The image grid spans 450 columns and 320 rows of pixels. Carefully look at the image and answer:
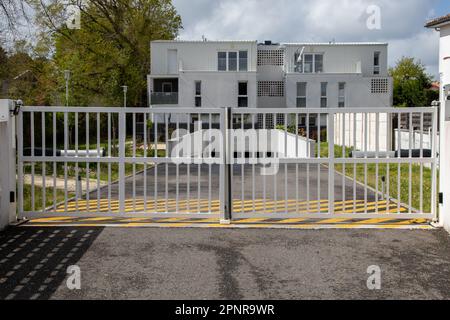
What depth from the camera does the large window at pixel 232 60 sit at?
4656 centimetres

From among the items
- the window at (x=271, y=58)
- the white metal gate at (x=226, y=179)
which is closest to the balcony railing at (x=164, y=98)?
the window at (x=271, y=58)

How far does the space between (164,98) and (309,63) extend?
13.3 metres

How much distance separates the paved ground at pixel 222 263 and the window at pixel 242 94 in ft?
126

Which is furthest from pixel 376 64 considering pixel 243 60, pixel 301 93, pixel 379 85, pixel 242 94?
pixel 242 94

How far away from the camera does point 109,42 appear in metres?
46.8

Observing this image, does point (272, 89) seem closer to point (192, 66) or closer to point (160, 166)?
point (192, 66)

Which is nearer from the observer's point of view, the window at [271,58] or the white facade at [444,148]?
the white facade at [444,148]

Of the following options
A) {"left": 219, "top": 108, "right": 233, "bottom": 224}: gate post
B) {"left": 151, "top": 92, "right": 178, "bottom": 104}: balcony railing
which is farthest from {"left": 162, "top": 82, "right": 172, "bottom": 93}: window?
{"left": 219, "top": 108, "right": 233, "bottom": 224}: gate post

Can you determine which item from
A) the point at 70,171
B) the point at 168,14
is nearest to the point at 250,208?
the point at 70,171

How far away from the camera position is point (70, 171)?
64.1ft

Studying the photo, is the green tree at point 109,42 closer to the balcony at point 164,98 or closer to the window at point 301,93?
the balcony at point 164,98

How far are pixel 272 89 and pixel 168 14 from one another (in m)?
14.9

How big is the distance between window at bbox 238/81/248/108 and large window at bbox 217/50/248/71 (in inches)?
55.6

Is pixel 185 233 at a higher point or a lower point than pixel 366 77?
lower
